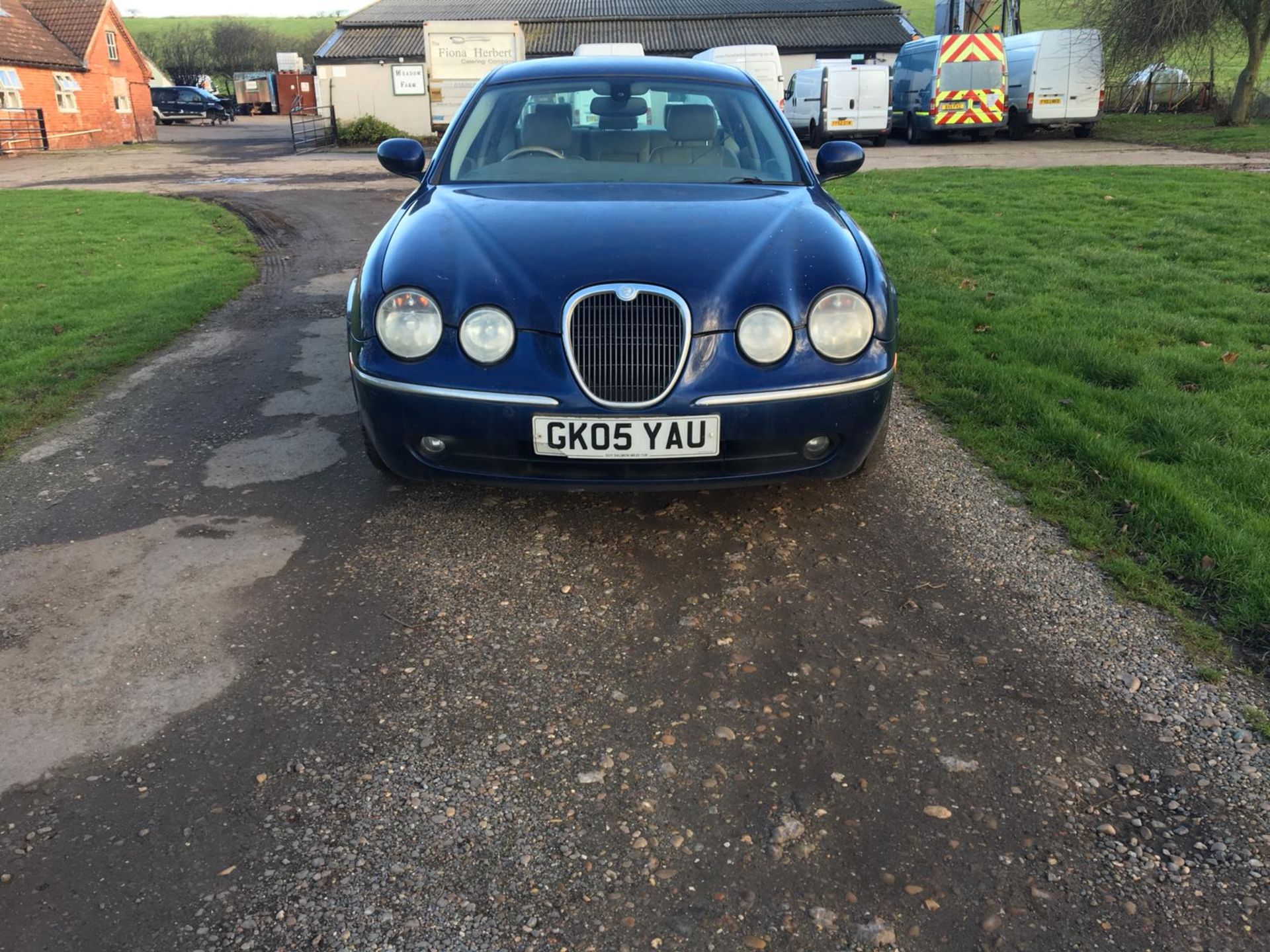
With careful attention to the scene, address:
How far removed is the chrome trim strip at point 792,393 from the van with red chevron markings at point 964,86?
953 inches

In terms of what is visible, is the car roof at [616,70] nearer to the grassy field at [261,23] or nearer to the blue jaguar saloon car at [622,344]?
the blue jaguar saloon car at [622,344]

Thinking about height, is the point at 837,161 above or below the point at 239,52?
below

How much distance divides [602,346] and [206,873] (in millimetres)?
1888

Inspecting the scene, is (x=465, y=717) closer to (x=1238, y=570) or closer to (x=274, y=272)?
(x=1238, y=570)

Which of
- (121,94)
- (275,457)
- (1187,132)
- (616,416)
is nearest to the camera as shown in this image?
(616,416)

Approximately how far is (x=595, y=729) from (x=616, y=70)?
11.7 ft

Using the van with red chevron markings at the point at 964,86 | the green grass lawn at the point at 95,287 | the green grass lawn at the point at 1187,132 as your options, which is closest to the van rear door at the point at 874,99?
the van with red chevron markings at the point at 964,86

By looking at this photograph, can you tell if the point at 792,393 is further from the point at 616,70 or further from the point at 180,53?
the point at 180,53

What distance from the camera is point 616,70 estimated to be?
4.97 meters

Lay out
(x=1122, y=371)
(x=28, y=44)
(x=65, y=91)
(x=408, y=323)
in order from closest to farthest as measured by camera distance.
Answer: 1. (x=408, y=323)
2. (x=1122, y=371)
3. (x=28, y=44)
4. (x=65, y=91)

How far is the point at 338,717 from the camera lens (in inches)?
104

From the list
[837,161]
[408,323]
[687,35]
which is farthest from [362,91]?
[408,323]

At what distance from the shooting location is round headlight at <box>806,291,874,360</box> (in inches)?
133

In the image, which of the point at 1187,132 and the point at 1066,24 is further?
the point at 1066,24
